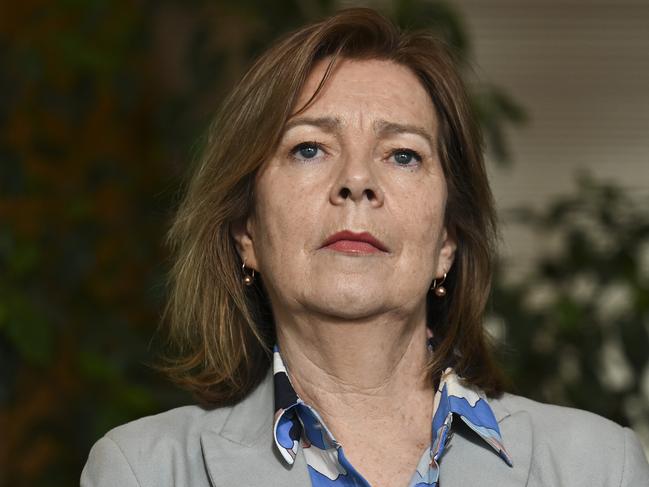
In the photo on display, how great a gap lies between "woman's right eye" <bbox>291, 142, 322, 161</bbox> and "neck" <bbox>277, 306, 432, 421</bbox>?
266mm

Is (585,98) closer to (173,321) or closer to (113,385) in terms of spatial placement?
(113,385)

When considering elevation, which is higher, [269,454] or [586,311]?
[269,454]

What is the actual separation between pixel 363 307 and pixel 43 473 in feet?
5.62

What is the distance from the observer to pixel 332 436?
1942 millimetres

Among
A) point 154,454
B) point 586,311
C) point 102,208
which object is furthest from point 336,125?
point 102,208

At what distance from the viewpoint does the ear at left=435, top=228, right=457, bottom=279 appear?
7.04ft

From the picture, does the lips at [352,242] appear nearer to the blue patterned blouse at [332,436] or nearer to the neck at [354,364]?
the neck at [354,364]

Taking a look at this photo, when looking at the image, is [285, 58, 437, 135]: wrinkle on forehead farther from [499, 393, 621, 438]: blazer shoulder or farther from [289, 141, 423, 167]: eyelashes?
[499, 393, 621, 438]: blazer shoulder

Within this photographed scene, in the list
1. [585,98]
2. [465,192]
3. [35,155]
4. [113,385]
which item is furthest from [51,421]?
[585,98]

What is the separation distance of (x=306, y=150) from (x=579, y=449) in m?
0.68

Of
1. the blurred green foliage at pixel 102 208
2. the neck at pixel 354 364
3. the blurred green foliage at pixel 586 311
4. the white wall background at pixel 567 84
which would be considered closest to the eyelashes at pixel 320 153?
the neck at pixel 354 364

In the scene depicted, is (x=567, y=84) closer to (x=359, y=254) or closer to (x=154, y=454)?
(x=359, y=254)

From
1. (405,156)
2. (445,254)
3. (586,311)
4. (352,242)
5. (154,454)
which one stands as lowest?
(586,311)

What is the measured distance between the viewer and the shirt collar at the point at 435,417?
1.96m
